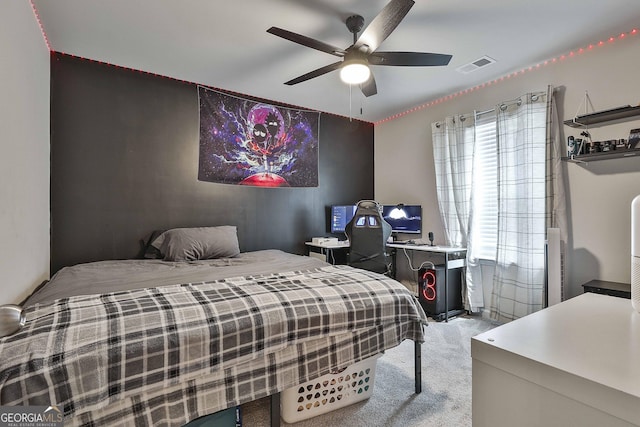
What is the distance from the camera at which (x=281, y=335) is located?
4.57 ft

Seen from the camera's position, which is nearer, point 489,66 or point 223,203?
point 489,66

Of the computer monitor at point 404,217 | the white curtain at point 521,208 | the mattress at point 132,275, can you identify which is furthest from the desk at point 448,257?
the mattress at point 132,275

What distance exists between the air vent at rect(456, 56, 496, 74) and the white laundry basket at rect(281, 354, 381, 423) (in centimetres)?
274

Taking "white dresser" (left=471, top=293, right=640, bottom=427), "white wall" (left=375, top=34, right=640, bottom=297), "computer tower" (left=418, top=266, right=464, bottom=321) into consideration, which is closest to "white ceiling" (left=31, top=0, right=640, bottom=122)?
"white wall" (left=375, top=34, right=640, bottom=297)

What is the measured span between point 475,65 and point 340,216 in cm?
233

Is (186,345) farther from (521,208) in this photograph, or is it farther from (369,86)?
(521,208)

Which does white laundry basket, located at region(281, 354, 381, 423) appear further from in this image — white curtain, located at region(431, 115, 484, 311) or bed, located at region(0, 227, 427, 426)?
white curtain, located at region(431, 115, 484, 311)

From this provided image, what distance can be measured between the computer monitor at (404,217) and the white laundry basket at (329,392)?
2.48m

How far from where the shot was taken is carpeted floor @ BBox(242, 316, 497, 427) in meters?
1.66

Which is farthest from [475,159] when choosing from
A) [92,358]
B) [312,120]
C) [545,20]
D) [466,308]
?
[92,358]

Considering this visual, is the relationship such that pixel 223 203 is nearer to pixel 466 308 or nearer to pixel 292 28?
pixel 292 28

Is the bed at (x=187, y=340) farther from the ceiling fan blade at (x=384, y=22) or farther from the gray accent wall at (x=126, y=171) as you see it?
the ceiling fan blade at (x=384, y=22)

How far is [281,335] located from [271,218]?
2.59 meters

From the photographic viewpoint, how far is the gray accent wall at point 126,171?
2.78m
